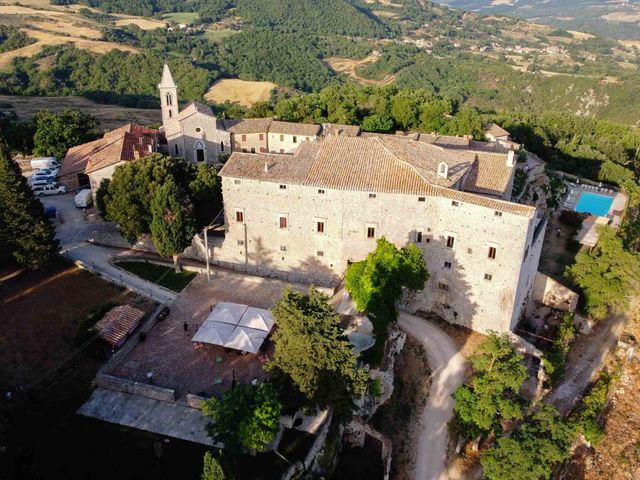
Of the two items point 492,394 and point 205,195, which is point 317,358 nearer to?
point 492,394

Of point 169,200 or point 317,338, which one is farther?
point 169,200

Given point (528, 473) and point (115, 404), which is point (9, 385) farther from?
point (528, 473)

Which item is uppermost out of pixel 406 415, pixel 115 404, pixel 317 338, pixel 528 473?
pixel 317 338

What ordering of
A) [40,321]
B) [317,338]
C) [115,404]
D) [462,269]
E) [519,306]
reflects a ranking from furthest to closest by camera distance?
[519,306] → [462,269] → [40,321] → [115,404] → [317,338]

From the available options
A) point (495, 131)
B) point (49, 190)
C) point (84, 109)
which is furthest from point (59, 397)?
point (84, 109)

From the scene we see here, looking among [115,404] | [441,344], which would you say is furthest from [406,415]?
[115,404]

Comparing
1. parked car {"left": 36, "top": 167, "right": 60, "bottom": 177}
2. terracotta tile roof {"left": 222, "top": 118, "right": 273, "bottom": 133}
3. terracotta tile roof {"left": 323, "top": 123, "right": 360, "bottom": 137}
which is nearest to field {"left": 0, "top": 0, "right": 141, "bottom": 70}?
parked car {"left": 36, "top": 167, "right": 60, "bottom": 177}

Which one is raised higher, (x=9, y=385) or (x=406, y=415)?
(x=9, y=385)
